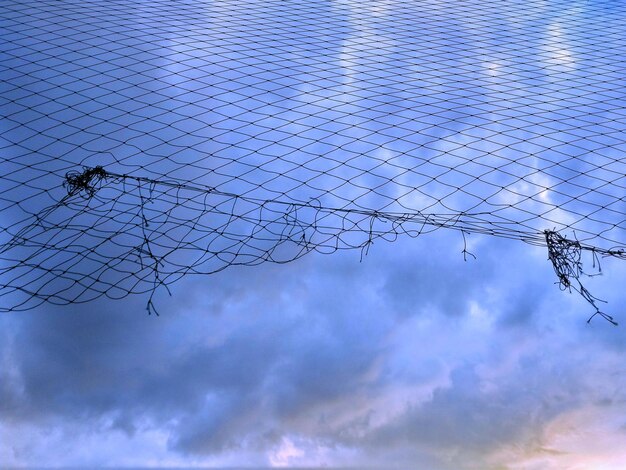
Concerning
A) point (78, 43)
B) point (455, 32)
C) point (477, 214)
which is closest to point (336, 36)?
point (455, 32)

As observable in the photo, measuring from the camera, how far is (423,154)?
3.21 m

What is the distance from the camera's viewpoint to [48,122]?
3383 mm

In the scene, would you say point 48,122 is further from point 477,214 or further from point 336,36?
point 477,214

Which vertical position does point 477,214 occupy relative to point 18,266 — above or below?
above

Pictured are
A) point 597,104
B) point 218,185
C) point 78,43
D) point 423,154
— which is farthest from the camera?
point 78,43

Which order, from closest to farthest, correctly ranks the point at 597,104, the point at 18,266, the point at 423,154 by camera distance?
the point at 18,266 < the point at 423,154 < the point at 597,104

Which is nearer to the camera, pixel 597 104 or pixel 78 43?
pixel 597 104

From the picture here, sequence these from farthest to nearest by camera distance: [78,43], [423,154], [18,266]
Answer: [78,43] → [423,154] → [18,266]

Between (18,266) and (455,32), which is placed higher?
(455,32)

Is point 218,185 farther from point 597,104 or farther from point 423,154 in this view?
point 597,104

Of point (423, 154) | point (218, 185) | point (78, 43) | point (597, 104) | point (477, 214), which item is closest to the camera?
point (477, 214)

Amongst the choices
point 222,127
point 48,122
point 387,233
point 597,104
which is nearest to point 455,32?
point 597,104

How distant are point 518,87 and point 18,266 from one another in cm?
235

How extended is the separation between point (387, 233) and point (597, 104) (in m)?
1.50
